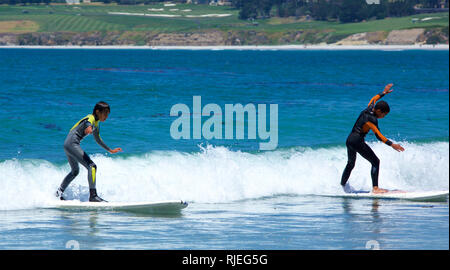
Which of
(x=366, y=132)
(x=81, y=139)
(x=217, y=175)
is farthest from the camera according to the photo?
(x=217, y=175)

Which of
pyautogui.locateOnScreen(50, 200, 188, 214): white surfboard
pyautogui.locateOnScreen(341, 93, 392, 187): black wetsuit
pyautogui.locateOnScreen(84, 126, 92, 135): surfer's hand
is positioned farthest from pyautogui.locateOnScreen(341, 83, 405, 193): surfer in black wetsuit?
pyautogui.locateOnScreen(84, 126, 92, 135): surfer's hand

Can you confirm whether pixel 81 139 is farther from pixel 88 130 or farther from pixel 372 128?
pixel 372 128

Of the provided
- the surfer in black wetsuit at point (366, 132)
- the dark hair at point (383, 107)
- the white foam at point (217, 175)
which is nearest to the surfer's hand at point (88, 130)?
the white foam at point (217, 175)

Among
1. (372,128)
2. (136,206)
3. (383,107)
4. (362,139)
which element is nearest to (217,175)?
(362,139)

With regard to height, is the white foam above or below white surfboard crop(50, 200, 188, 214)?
below

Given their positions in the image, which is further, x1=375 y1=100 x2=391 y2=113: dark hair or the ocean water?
x1=375 y1=100 x2=391 y2=113: dark hair

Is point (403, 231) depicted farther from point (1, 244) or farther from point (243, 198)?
point (1, 244)

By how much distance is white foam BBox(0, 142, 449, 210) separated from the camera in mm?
15906

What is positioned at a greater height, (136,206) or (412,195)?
(136,206)

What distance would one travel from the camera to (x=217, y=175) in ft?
57.6

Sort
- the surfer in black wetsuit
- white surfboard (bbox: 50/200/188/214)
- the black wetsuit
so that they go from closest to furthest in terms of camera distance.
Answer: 1. white surfboard (bbox: 50/200/188/214)
2. the surfer in black wetsuit
3. the black wetsuit

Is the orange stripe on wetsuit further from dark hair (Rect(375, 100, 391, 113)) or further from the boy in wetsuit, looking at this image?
the boy in wetsuit

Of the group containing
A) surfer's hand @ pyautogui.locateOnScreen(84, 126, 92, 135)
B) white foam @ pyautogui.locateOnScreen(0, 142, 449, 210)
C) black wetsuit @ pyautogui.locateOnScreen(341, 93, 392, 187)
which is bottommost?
white foam @ pyautogui.locateOnScreen(0, 142, 449, 210)
